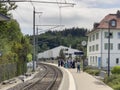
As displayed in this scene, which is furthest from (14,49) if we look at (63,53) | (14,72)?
(63,53)

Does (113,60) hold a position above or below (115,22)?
below

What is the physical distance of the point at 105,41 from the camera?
95.3 m

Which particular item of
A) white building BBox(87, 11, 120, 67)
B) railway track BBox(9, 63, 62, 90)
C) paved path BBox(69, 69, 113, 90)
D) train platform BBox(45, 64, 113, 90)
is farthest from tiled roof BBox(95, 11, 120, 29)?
paved path BBox(69, 69, 113, 90)

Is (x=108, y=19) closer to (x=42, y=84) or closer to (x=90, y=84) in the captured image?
(x=42, y=84)

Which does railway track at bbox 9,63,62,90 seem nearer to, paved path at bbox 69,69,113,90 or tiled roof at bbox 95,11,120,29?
paved path at bbox 69,69,113,90

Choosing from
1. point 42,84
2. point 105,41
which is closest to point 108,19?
point 105,41

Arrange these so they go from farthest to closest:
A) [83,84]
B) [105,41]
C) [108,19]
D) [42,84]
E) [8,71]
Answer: [108,19]
[105,41]
[8,71]
[42,84]
[83,84]

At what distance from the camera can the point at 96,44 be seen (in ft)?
325

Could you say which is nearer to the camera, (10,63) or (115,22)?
(10,63)

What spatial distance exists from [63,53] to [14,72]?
92237 millimetres

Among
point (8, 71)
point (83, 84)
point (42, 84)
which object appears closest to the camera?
point (83, 84)

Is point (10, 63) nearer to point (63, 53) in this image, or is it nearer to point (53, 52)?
point (63, 53)

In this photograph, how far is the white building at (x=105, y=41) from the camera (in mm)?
93812

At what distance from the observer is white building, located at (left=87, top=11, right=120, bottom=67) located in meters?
93.8
